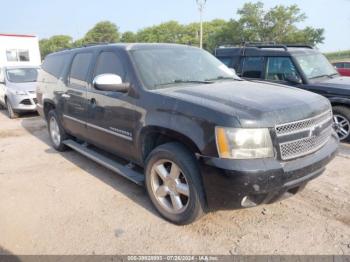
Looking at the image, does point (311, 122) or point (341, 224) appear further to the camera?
point (341, 224)

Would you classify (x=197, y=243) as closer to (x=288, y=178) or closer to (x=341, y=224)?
(x=288, y=178)

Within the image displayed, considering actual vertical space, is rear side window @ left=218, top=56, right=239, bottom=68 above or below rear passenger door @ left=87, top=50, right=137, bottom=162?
above

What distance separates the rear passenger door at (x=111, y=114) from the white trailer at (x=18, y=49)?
18.1 meters

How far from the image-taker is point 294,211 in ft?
11.4

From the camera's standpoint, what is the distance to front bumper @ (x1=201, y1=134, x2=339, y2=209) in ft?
8.50

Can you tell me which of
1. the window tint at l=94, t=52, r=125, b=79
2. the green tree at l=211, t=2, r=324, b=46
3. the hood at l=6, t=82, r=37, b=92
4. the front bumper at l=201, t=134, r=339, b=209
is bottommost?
the front bumper at l=201, t=134, r=339, b=209

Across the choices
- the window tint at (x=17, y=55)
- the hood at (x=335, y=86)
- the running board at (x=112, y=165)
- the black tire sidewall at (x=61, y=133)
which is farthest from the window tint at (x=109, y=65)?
the window tint at (x=17, y=55)

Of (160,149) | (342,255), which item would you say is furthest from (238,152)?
(342,255)

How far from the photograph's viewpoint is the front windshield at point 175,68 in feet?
11.8

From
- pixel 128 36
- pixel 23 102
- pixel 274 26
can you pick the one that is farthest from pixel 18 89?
pixel 128 36

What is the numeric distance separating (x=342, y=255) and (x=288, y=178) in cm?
81

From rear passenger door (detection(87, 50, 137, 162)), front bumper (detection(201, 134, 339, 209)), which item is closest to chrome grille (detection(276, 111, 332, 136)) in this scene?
front bumper (detection(201, 134, 339, 209))

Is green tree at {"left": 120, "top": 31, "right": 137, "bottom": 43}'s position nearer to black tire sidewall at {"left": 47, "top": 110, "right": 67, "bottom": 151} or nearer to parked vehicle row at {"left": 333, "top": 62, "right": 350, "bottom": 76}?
parked vehicle row at {"left": 333, "top": 62, "right": 350, "bottom": 76}

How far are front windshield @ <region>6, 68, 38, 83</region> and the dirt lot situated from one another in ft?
21.9
